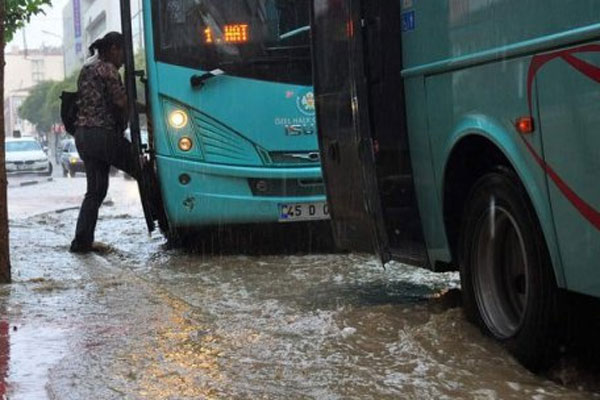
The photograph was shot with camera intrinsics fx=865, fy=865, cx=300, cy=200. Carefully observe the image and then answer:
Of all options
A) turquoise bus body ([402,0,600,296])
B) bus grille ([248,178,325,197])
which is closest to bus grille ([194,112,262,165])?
bus grille ([248,178,325,197])

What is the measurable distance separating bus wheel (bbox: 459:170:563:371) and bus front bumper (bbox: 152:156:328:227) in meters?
3.43

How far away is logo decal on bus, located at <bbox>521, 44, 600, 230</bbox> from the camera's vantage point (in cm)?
338

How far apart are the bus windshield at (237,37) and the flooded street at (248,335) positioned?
1845mm

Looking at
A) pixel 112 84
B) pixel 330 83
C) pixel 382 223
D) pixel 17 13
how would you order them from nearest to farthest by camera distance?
pixel 382 223 < pixel 330 83 < pixel 112 84 < pixel 17 13

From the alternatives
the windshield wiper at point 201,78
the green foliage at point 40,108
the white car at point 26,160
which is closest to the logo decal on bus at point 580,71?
the windshield wiper at point 201,78

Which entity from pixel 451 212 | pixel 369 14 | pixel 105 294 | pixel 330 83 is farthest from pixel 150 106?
pixel 451 212

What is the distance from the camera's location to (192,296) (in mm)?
6523

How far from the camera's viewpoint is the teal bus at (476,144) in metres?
3.57

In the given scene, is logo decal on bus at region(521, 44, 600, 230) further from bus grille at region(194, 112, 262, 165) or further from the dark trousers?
the dark trousers

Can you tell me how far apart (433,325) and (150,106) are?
13.2ft

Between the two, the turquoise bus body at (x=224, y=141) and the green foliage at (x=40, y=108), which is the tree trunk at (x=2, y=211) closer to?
the turquoise bus body at (x=224, y=141)

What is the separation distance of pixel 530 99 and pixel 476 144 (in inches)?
29.3

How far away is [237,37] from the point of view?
812cm

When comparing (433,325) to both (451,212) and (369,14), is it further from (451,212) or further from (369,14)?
(369,14)
